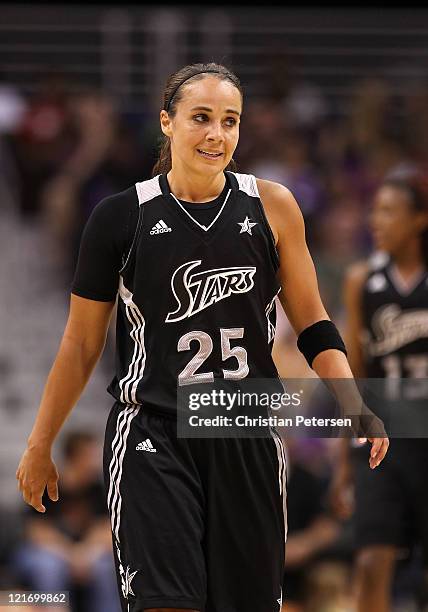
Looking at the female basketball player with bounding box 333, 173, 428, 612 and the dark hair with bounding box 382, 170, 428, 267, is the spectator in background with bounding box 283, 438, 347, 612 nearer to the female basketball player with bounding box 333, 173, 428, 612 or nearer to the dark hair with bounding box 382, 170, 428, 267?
the female basketball player with bounding box 333, 173, 428, 612

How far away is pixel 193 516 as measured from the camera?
370cm

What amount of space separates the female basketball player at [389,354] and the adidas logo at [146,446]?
229 cm

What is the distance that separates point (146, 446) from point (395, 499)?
2.56m

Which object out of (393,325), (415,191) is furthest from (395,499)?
(415,191)

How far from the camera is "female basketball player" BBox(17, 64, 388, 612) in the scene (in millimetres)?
3729

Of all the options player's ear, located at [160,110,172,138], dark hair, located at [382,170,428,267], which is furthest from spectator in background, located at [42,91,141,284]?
player's ear, located at [160,110,172,138]

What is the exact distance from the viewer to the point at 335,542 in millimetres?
7656

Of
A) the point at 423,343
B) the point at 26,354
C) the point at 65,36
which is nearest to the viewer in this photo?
the point at 423,343

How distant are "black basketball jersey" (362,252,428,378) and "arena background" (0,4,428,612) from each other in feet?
4.34

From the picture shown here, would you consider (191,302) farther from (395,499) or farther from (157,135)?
(157,135)

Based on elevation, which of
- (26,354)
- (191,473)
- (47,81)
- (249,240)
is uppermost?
(47,81)

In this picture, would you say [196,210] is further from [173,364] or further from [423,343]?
[423,343]

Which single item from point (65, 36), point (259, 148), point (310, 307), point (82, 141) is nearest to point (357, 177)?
point (259, 148)

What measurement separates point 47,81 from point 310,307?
612 centimetres
